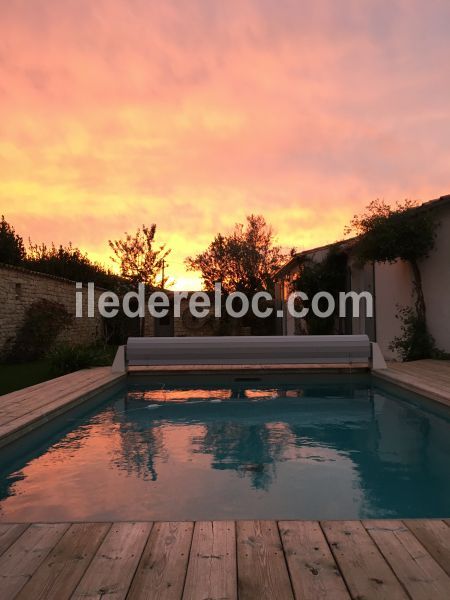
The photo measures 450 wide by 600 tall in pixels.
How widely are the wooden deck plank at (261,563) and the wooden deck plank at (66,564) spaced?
623 millimetres

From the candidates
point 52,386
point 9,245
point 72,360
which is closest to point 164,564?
point 52,386

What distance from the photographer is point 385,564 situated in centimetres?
198

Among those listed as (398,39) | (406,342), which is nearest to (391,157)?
(398,39)

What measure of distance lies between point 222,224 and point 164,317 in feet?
19.0

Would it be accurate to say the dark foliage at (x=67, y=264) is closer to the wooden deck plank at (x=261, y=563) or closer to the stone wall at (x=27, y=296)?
the stone wall at (x=27, y=296)

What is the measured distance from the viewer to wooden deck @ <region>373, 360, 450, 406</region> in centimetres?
620

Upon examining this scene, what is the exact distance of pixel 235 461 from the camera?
172 inches

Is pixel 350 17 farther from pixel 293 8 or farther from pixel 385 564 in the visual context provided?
pixel 385 564

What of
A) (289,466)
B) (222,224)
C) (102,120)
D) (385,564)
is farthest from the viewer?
(222,224)

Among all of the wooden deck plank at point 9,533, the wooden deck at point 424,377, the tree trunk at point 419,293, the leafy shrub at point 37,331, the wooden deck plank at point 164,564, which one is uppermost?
the tree trunk at point 419,293

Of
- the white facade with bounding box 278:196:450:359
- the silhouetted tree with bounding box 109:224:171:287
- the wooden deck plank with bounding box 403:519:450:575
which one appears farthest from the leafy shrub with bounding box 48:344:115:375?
the silhouetted tree with bounding box 109:224:171:287

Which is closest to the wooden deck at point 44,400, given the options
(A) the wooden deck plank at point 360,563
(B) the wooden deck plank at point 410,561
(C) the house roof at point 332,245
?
(A) the wooden deck plank at point 360,563

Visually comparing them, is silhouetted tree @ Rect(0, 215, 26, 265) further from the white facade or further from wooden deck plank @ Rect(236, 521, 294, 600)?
wooden deck plank @ Rect(236, 521, 294, 600)

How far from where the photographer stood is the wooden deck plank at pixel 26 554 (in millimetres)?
1848
